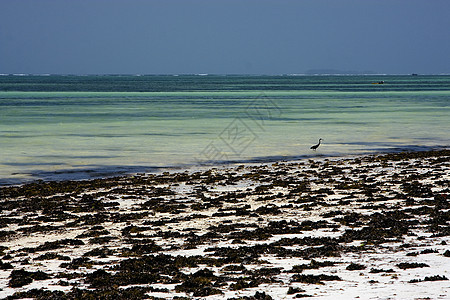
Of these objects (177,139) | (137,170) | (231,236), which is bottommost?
(137,170)

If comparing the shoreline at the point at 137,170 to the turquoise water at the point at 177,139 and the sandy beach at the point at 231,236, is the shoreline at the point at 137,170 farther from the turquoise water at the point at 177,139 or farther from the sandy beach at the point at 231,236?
the sandy beach at the point at 231,236

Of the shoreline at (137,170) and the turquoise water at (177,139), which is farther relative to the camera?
the turquoise water at (177,139)

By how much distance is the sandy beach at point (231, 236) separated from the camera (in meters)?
8.55

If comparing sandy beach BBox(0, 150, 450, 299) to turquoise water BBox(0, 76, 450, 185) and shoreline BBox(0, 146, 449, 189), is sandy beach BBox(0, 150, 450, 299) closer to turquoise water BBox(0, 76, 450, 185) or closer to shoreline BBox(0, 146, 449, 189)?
shoreline BBox(0, 146, 449, 189)

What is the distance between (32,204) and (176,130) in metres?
24.3

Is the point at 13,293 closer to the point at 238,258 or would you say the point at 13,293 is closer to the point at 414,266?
the point at 238,258

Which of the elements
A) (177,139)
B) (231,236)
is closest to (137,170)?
(177,139)

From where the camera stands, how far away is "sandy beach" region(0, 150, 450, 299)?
28.1 ft

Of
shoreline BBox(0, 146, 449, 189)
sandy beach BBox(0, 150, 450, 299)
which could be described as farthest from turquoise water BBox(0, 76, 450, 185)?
sandy beach BBox(0, 150, 450, 299)

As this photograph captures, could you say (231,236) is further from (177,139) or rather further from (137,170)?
(177,139)

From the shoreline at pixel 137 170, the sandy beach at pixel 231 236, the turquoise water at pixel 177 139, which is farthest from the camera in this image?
the turquoise water at pixel 177 139

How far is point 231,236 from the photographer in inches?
475

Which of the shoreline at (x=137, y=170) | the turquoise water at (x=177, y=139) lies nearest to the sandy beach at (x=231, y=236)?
the shoreline at (x=137, y=170)

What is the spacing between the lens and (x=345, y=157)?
1067 inches
